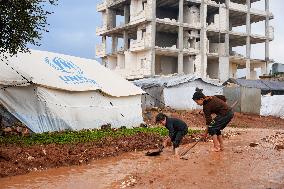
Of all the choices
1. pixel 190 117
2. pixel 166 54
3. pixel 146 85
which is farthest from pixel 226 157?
pixel 166 54

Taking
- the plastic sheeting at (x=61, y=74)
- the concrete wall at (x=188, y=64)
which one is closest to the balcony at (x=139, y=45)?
the concrete wall at (x=188, y=64)

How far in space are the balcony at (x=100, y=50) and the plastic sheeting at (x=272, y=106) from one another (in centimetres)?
2526

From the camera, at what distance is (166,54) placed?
4666 centimetres

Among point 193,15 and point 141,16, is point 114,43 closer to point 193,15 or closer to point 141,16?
point 141,16

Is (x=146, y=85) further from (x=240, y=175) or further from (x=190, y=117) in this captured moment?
(x=240, y=175)

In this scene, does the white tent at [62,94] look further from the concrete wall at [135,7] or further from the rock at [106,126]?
the concrete wall at [135,7]

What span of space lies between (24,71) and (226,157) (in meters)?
10.1

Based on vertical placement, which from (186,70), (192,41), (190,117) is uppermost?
(192,41)

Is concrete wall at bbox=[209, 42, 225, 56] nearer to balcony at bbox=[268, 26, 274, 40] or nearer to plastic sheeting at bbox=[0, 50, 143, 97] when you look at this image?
balcony at bbox=[268, 26, 274, 40]

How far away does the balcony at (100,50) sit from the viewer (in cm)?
5277

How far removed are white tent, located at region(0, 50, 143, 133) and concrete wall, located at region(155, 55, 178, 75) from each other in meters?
25.9

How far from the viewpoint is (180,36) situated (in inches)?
1791

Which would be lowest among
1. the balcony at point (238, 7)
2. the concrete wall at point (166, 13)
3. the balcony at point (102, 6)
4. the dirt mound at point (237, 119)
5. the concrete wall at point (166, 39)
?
the dirt mound at point (237, 119)

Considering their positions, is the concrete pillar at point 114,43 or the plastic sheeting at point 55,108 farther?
the concrete pillar at point 114,43
